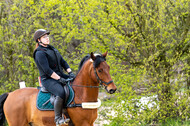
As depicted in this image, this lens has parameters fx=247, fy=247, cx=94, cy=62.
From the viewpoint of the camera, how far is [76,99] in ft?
15.0

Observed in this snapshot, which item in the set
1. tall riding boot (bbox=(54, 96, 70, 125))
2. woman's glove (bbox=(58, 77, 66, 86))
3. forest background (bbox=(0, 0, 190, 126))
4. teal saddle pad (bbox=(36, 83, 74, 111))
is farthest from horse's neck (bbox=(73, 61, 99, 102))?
forest background (bbox=(0, 0, 190, 126))

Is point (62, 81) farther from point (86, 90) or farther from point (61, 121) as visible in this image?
point (61, 121)

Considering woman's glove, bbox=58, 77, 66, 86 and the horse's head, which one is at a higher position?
the horse's head

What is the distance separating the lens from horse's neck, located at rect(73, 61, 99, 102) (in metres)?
4.53

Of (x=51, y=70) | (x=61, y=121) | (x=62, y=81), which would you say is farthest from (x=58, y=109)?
(x=51, y=70)

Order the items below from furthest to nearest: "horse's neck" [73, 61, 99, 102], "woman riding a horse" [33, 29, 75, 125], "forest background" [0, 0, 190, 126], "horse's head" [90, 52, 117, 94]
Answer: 1. "forest background" [0, 0, 190, 126]
2. "horse's neck" [73, 61, 99, 102]
3. "woman riding a horse" [33, 29, 75, 125]
4. "horse's head" [90, 52, 117, 94]

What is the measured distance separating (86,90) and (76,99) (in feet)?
0.85

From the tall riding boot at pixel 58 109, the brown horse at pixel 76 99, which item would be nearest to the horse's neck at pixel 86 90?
the brown horse at pixel 76 99

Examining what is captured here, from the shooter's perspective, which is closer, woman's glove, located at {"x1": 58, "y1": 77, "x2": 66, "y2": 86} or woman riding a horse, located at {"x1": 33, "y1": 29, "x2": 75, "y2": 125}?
woman riding a horse, located at {"x1": 33, "y1": 29, "x2": 75, "y2": 125}

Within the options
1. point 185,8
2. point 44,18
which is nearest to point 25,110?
point 185,8

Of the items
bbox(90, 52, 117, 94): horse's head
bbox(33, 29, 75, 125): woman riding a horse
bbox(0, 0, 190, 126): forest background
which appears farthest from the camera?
bbox(0, 0, 190, 126): forest background

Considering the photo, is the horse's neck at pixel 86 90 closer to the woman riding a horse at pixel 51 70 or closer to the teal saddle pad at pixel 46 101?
the teal saddle pad at pixel 46 101

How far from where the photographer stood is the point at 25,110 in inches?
195

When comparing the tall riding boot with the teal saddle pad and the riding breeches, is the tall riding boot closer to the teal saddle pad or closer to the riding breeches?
the riding breeches
